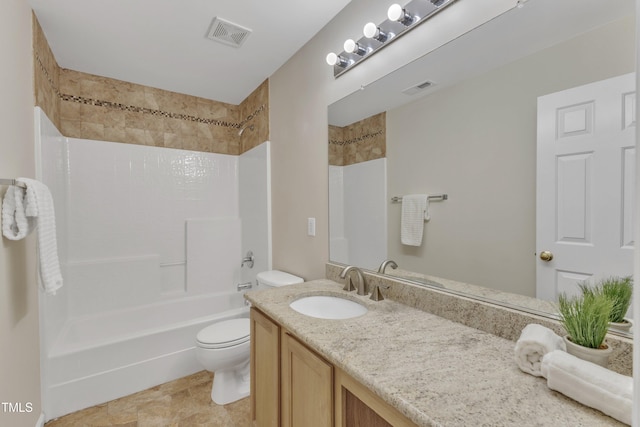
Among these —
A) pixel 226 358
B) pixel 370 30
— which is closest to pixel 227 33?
pixel 370 30

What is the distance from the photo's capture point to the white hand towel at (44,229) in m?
1.21

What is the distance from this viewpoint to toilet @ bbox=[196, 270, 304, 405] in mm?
1852

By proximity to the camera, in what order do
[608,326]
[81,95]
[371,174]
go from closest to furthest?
[608,326] < [371,174] < [81,95]

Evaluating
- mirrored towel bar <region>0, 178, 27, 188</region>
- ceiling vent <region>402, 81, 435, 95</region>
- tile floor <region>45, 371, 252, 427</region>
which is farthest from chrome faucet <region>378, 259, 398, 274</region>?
mirrored towel bar <region>0, 178, 27, 188</region>

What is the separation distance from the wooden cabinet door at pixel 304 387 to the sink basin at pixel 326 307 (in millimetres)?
260

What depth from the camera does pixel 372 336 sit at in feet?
3.16

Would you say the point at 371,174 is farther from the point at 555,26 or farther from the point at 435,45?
the point at 555,26

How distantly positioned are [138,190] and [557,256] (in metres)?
3.09

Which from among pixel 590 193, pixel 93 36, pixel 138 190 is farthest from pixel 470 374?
pixel 138 190

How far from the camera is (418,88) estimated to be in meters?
1.29

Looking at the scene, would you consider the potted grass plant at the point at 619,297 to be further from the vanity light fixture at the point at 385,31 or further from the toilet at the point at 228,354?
the toilet at the point at 228,354

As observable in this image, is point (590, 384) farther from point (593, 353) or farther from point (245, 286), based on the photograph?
point (245, 286)

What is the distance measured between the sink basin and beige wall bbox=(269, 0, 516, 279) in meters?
0.39

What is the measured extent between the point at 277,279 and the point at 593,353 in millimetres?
1729
